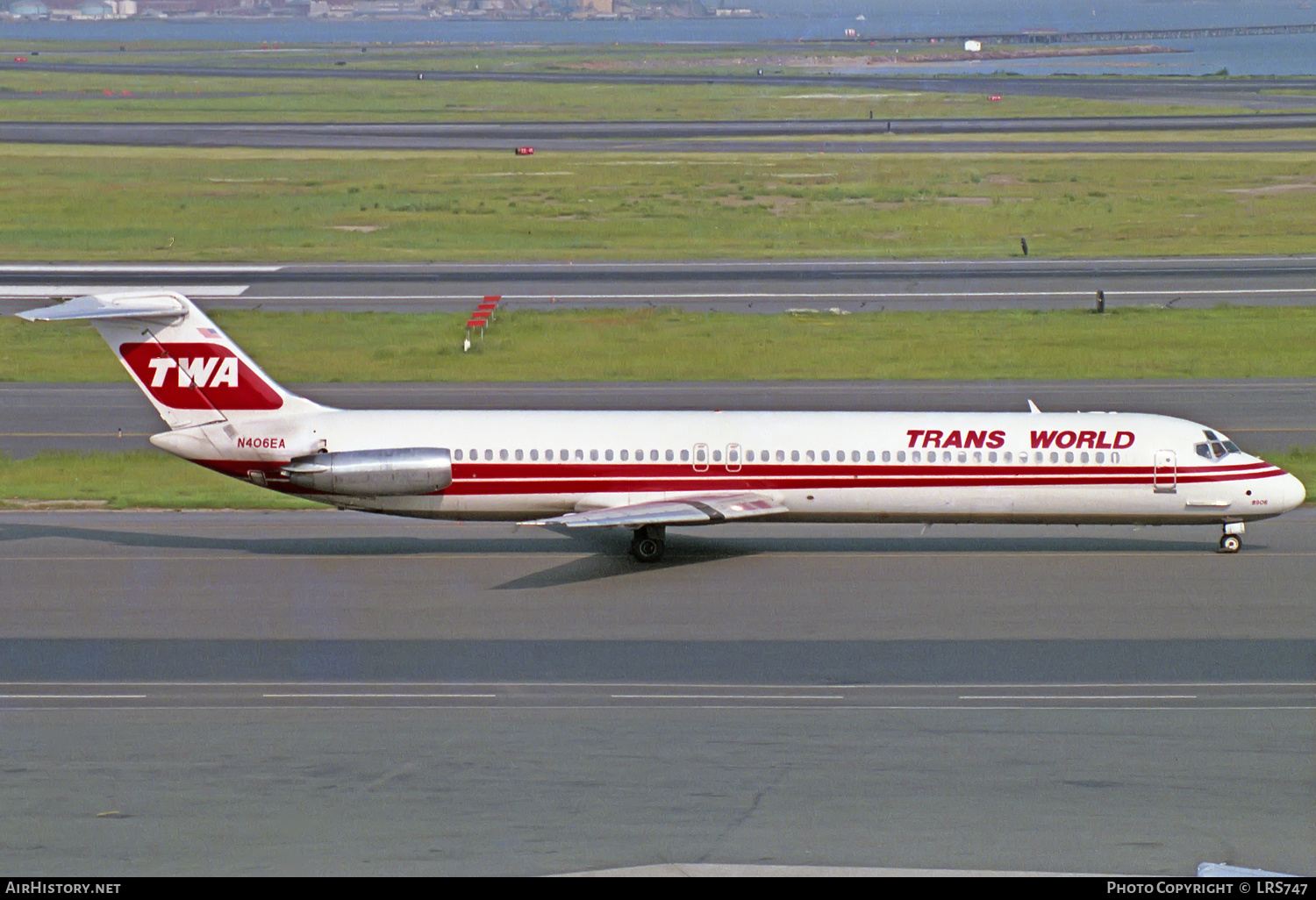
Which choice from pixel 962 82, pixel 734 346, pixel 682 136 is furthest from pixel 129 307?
pixel 962 82

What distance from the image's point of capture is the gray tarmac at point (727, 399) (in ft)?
150

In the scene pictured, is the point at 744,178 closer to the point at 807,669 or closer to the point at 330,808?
the point at 807,669

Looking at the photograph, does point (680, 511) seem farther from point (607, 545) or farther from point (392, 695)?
point (392, 695)

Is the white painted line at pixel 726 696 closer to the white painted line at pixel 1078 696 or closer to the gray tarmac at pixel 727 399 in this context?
the white painted line at pixel 1078 696

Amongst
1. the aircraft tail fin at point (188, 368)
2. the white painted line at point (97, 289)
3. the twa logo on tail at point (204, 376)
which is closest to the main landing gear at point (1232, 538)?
the aircraft tail fin at point (188, 368)

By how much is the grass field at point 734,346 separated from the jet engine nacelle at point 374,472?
20.5m

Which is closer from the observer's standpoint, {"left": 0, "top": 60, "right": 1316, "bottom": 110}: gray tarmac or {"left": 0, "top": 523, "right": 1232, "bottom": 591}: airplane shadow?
{"left": 0, "top": 523, "right": 1232, "bottom": 591}: airplane shadow

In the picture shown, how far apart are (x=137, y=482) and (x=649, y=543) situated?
1536 cm

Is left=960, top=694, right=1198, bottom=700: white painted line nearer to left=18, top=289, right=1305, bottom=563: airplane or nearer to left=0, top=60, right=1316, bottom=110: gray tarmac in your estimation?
left=18, top=289, right=1305, bottom=563: airplane

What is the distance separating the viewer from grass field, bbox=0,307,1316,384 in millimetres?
53156

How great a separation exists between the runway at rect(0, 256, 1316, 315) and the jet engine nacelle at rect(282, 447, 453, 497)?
31925 millimetres

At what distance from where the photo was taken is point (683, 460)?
107ft

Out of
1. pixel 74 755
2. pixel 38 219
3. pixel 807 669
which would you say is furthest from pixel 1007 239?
pixel 74 755

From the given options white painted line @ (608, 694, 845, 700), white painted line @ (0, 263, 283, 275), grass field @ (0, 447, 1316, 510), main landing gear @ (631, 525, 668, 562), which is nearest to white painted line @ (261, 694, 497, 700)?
white painted line @ (608, 694, 845, 700)
